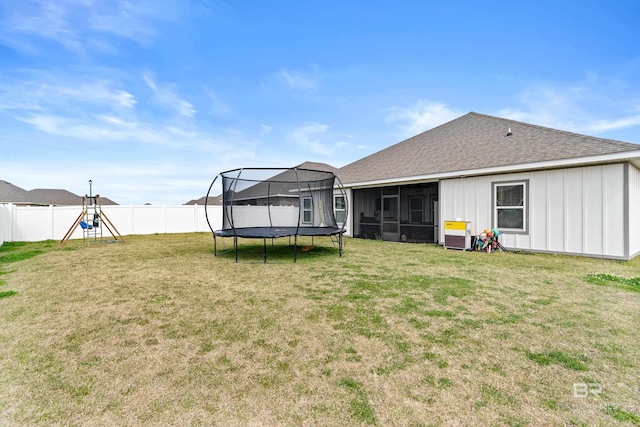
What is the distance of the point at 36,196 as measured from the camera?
1128 inches

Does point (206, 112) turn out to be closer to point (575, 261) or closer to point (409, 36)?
point (409, 36)

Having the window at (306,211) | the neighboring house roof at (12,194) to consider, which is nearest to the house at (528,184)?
the window at (306,211)

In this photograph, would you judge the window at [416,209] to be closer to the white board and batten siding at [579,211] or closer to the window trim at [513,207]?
the white board and batten siding at [579,211]

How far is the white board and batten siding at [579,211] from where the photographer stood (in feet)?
19.8

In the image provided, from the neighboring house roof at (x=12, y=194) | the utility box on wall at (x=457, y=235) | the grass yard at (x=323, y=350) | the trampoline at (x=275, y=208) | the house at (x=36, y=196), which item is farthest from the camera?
the house at (x=36, y=196)

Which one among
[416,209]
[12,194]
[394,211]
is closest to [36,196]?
[12,194]

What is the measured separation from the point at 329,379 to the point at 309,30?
434 inches

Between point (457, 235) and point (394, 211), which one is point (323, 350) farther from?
point (394, 211)

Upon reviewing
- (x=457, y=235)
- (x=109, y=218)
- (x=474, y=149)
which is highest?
(x=474, y=149)

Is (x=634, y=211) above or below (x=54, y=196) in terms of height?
below

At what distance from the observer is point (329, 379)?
1.93 metres

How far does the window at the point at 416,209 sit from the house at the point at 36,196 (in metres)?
30.5

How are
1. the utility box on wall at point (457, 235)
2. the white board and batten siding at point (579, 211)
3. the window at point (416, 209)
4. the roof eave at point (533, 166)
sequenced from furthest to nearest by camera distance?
the window at point (416, 209) < the utility box on wall at point (457, 235) < the white board and batten siding at point (579, 211) < the roof eave at point (533, 166)

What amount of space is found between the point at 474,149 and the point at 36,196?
3959 cm
